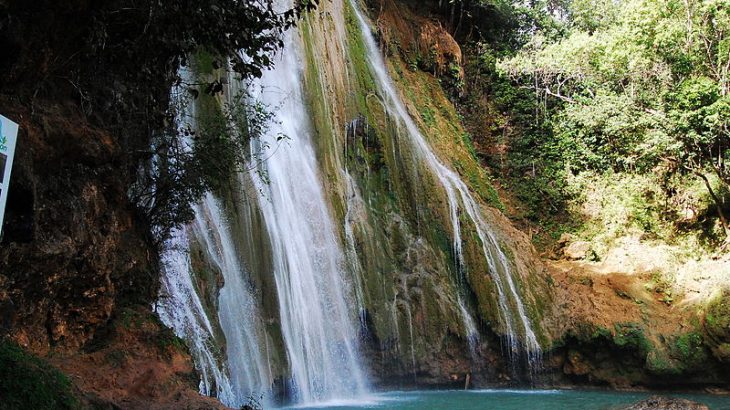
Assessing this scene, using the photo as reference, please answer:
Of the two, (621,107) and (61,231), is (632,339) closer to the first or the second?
(621,107)

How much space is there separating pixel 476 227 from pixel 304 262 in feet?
19.9

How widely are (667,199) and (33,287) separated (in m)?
20.4

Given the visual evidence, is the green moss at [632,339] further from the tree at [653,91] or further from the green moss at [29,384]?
the green moss at [29,384]

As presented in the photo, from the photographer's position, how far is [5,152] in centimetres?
419

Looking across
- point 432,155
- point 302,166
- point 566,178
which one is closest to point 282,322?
point 302,166

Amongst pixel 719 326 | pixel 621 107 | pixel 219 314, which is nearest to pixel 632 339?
pixel 719 326

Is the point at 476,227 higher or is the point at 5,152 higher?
the point at 476,227

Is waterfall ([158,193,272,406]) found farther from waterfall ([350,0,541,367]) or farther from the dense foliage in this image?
the dense foliage

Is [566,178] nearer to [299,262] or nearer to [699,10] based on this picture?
[699,10]

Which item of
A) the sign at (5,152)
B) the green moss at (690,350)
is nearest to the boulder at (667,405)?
the green moss at (690,350)

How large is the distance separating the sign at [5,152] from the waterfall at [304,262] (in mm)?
7462

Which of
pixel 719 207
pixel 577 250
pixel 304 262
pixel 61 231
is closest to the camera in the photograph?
pixel 61 231

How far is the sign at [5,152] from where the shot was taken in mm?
4072

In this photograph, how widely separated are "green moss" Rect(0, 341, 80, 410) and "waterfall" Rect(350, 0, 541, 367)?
1272 cm
